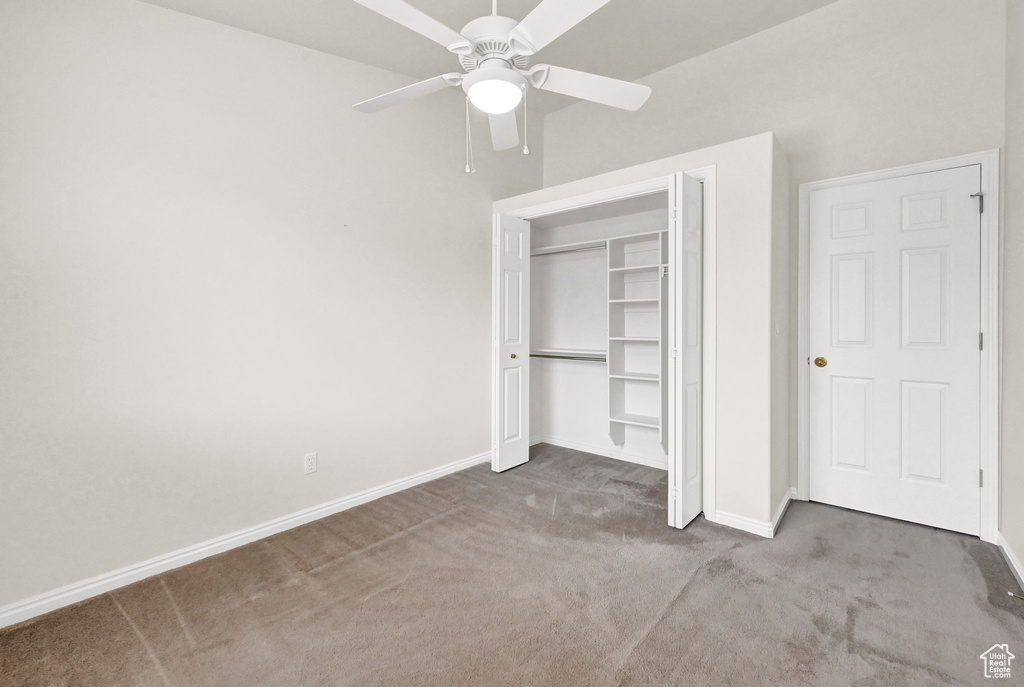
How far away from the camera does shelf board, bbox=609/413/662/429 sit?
3.76 metres

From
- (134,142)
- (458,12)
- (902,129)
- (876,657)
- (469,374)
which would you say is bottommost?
(876,657)

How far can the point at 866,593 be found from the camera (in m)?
2.13

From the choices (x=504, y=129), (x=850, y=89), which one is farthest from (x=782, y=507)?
(x=504, y=129)

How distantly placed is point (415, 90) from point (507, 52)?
50 cm

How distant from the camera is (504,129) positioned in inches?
85.4

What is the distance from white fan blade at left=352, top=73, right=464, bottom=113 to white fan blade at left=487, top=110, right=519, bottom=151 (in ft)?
0.75

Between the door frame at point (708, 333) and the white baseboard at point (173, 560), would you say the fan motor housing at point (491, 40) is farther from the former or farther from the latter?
the white baseboard at point (173, 560)

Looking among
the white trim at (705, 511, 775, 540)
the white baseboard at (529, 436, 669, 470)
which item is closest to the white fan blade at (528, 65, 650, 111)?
the white trim at (705, 511, 775, 540)

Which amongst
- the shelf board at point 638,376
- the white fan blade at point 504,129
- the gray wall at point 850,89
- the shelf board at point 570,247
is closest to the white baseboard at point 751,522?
the gray wall at point 850,89

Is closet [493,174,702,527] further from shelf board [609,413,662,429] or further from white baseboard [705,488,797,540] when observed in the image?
white baseboard [705,488,797,540]

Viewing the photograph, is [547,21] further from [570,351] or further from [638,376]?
[570,351]

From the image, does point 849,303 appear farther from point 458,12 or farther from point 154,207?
point 154,207

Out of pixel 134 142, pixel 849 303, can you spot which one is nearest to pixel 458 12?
pixel 134 142

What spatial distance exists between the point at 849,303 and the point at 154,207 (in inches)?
165
